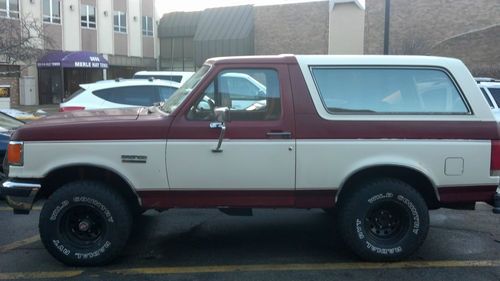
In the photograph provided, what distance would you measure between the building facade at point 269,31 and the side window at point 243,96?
1452 inches

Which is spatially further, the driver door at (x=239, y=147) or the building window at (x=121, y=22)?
the building window at (x=121, y=22)

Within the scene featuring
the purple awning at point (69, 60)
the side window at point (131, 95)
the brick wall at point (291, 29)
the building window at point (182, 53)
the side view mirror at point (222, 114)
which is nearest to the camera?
the side view mirror at point (222, 114)

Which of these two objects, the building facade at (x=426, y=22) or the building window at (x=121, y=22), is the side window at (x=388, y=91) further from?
the building window at (x=121, y=22)

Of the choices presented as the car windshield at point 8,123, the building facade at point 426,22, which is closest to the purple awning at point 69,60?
the building facade at point 426,22

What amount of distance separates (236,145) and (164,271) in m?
1.32

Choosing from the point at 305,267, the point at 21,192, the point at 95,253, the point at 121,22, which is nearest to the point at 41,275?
the point at 95,253

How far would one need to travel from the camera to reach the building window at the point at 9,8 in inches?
1320

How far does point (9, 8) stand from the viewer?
34.3 meters

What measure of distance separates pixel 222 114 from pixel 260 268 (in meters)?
1.48

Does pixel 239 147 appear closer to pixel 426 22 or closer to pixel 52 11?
pixel 52 11

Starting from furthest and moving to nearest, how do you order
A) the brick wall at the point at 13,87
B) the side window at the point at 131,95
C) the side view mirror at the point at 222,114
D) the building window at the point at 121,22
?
the building window at the point at 121,22 → the brick wall at the point at 13,87 → the side window at the point at 131,95 → the side view mirror at the point at 222,114

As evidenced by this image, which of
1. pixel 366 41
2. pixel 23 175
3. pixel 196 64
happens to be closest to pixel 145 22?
pixel 196 64

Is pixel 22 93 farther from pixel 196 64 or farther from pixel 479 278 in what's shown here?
pixel 479 278

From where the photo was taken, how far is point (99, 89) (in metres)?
10.7
